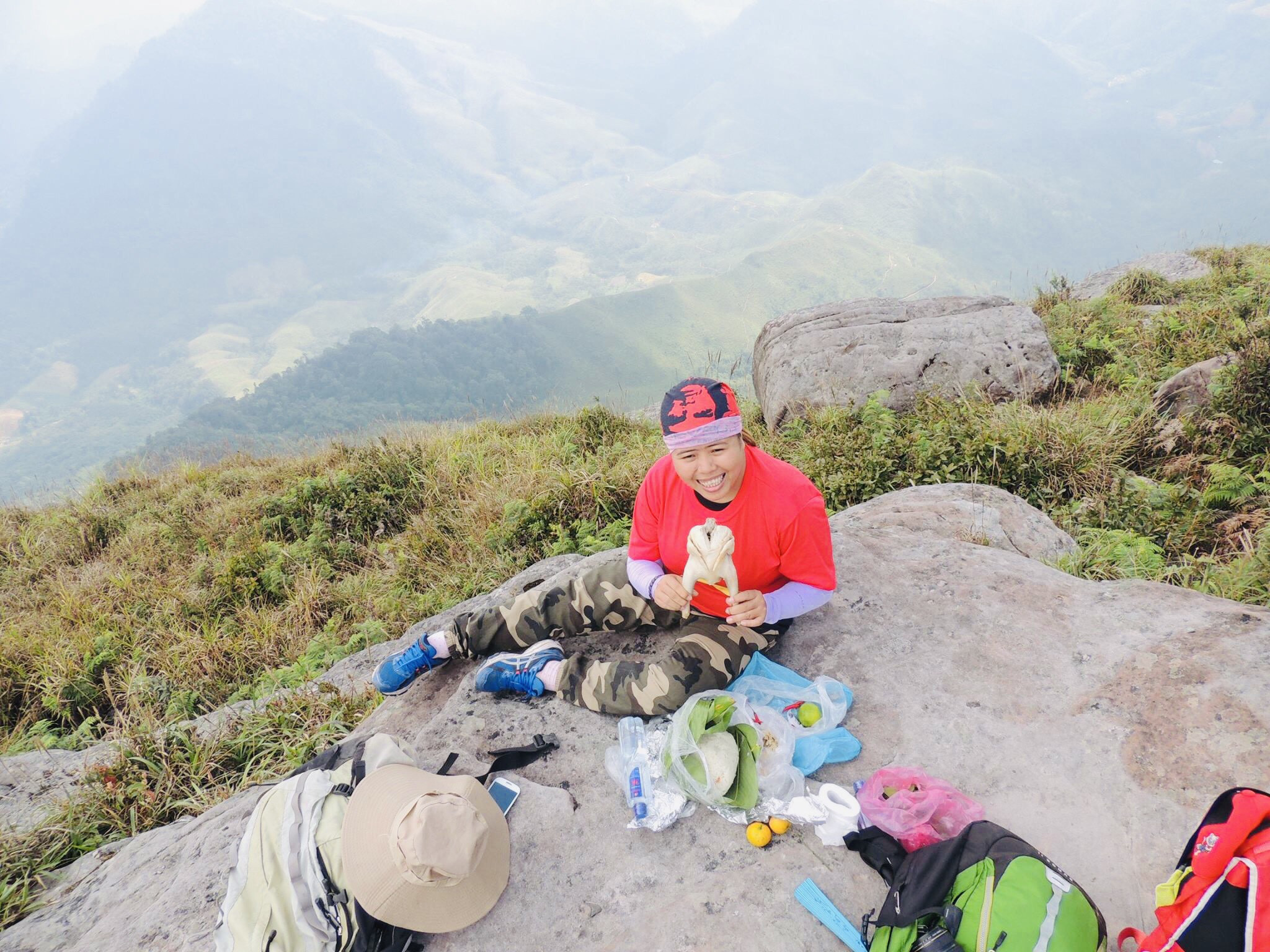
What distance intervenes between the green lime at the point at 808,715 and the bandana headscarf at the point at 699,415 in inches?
54.0

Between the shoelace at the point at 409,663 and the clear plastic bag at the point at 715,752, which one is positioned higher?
the shoelace at the point at 409,663

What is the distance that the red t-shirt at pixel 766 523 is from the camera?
3133 millimetres

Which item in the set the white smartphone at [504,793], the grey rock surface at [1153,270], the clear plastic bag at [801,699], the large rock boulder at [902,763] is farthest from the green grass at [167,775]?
the grey rock surface at [1153,270]

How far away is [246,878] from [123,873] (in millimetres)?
1149

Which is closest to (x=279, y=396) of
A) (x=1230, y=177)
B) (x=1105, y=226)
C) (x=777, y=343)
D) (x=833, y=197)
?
(x=777, y=343)

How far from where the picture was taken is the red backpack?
1802 millimetres

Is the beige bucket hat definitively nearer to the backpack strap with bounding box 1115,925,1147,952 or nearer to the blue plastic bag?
the blue plastic bag

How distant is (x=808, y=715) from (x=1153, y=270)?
1283cm

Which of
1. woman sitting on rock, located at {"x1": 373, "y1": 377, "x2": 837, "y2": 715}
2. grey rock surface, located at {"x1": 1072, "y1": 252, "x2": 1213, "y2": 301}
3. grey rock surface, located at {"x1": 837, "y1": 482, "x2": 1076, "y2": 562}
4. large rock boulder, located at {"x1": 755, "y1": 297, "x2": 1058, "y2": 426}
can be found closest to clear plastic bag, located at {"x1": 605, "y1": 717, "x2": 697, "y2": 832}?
woman sitting on rock, located at {"x1": 373, "y1": 377, "x2": 837, "y2": 715}

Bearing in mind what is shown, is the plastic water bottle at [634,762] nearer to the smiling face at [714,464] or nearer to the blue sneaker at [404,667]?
the smiling face at [714,464]

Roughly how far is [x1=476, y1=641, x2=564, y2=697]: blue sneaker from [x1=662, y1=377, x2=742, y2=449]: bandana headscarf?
1.49 m

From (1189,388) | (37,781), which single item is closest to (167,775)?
(37,781)

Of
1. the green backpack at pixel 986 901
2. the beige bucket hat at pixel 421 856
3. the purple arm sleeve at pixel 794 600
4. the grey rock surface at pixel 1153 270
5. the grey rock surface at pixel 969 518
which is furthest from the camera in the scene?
the grey rock surface at pixel 1153 270

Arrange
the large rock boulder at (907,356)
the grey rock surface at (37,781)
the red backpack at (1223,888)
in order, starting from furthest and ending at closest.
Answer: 1. the large rock boulder at (907,356)
2. the grey rock surface at (37,781)
3. the red backpack at (1223,888)
